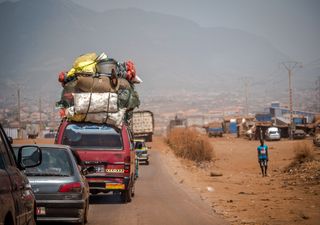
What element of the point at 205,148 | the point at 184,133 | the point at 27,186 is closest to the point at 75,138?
the point at 27,186

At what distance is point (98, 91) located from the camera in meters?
20.7

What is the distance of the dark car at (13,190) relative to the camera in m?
7.45

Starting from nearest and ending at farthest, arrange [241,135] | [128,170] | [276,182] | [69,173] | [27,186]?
[27,186] → [69,173] → [128,170] → [276,182] → [241,135]

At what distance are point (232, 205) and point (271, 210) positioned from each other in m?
1.87

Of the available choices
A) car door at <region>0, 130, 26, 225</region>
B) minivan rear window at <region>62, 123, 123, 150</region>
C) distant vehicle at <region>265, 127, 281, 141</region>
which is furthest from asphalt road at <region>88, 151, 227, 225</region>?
distant vehicle at <region>265, 127, 281, 141</region>

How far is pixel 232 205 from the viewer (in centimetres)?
2012

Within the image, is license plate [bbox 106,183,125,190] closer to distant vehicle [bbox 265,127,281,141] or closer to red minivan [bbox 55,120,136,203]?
red minivan [bbox 55,120,136,203]

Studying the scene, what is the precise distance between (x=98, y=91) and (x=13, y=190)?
12790 millimetres

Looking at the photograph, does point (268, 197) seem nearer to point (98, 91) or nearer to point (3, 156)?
point (98, 91)

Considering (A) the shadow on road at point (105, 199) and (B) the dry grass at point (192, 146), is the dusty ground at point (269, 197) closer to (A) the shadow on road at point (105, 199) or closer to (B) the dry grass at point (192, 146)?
(A) the shadow on road at point (105, 199)

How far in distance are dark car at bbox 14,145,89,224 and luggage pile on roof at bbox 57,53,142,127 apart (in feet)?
20.3

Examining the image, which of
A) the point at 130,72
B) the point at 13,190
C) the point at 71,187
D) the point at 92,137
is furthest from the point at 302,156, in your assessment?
the point at 13,190

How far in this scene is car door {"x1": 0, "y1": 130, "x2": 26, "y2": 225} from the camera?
7852 millimetres

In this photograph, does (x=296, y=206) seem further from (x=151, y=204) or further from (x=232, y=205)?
(x=151, y=204)
